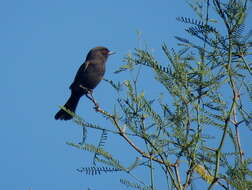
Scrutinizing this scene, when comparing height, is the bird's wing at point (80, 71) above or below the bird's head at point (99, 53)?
below

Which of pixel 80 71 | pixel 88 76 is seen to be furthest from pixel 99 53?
pixel 88 76

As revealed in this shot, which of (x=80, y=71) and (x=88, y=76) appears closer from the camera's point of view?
(x=88, y=76)

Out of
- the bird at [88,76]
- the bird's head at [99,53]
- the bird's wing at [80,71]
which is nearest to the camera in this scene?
the bird at [88,76]

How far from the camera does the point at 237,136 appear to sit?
2096mm

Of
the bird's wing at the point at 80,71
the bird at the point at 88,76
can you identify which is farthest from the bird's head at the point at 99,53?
the bird's wing at the point at 80,71

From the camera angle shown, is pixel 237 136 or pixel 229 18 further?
pixel 237 136

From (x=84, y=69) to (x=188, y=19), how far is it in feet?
18.1

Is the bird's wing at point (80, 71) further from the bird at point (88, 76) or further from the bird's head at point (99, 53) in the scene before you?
the bird's head at point (99, 53)

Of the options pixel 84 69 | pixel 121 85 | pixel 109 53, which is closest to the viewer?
pixel 121 85

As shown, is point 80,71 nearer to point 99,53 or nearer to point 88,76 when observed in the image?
point 88,76

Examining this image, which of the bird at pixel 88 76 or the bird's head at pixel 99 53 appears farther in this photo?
the bird's head at pixel 99 53

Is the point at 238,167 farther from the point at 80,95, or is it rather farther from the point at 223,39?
the point at 80,95

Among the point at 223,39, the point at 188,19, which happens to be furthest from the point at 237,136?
the point at 188,19

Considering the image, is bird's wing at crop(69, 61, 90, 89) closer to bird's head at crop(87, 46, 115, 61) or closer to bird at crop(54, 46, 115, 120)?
bird at crop(54, 46, 115, 120)
